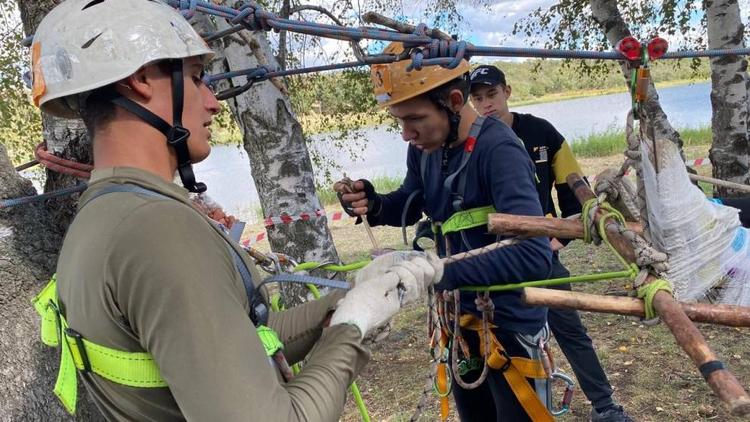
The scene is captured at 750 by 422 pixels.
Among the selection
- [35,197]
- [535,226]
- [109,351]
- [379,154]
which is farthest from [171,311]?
[379,154]

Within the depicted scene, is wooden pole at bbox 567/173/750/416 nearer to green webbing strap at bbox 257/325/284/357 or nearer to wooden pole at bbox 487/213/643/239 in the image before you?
wooden pole at bbox 487/213/643/239

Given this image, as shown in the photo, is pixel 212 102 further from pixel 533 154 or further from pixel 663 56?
pixel 533 154

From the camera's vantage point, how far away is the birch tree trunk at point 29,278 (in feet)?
6.70

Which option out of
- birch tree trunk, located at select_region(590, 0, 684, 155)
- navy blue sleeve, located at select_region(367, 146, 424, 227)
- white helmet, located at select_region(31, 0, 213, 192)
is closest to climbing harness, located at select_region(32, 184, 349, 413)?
white helmet, located at select_region(31, 0, 213, 192)

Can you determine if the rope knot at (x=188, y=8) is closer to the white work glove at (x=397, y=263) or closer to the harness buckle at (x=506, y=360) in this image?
the white work glove at (x=397, y=263)

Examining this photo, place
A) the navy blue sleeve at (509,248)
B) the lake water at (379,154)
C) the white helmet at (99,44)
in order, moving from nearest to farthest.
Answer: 1. the white helmet at (99,44)
2. the navy blue sleeve at (509,248)
3. the lake water at (379,154)

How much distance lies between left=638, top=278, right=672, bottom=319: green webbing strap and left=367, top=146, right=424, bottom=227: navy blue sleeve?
1.57m

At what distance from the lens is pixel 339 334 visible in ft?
4.36

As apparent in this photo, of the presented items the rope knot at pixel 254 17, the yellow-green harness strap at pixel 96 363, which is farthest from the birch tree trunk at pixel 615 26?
the yellow-green harness strap at pixel 96 363

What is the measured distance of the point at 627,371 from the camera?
3.95 meters

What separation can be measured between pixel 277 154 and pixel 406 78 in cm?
192

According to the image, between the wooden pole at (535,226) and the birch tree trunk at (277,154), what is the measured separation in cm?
259

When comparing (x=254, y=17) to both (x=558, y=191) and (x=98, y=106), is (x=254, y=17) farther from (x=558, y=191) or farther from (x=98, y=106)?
(x=558, y=191)

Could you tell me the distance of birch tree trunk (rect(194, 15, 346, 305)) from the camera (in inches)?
153
